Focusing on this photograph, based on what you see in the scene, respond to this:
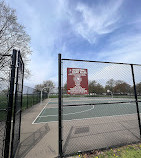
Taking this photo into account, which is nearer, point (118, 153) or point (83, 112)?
point (118, 153)

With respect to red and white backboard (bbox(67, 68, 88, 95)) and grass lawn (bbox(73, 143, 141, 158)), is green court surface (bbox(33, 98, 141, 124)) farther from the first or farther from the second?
grass lawn (bbox(73, 143, 141, 158))

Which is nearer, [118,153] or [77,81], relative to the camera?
[118,153]

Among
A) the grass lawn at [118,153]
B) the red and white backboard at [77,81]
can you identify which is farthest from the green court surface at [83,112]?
the grass lawn at [118,153]

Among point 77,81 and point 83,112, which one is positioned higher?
point 77,81

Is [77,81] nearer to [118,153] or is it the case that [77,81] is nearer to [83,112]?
[118,153]

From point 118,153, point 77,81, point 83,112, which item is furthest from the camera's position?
point 83,112

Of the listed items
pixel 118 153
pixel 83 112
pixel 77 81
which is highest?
pixel 77 81

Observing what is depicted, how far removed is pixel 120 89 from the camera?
12.6 ft

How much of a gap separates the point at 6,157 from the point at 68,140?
1986mm

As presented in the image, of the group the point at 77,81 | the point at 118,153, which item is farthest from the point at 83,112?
the point at 77,81

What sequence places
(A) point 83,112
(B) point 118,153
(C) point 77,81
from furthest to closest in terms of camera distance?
1. (A) point 83,112
2. (C) point 77,81
3. (B) point 118,153

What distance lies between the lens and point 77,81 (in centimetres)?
289

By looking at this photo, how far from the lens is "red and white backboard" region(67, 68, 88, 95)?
9.28ft

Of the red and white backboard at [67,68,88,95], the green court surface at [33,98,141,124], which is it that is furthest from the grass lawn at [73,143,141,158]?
the red and white backboard at [67,68,88,95]
